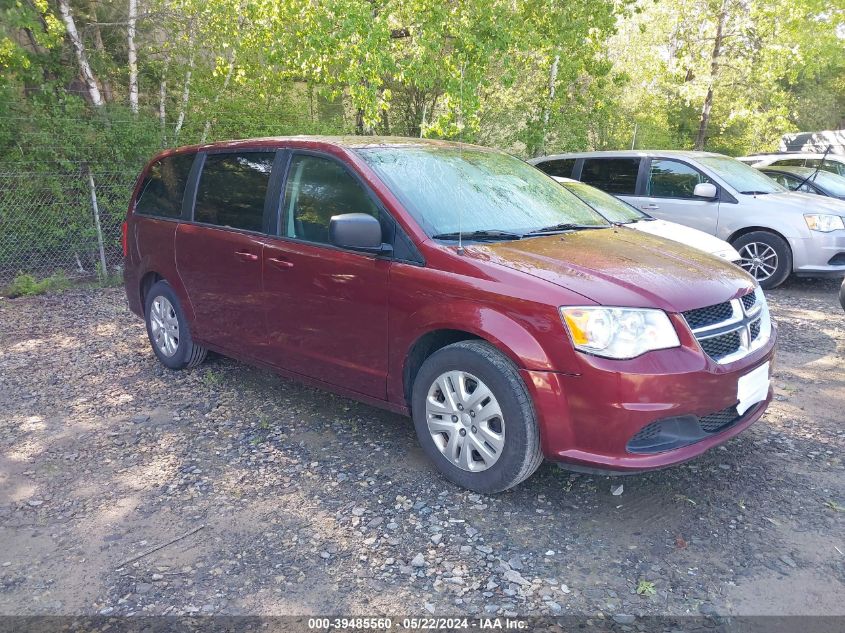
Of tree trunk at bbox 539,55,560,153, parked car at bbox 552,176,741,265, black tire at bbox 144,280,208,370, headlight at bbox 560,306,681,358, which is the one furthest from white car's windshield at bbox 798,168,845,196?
black tire at bbox 144,280,208,370

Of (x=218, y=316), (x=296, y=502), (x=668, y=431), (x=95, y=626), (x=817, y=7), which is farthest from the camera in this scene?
(x=817, y=7)

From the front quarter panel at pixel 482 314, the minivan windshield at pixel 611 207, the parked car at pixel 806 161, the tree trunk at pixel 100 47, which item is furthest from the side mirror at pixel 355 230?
the parked car at pixel 806 161

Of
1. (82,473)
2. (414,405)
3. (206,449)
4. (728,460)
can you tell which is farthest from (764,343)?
(82,473)

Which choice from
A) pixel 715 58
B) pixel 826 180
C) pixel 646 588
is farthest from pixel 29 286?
pixel 715 58

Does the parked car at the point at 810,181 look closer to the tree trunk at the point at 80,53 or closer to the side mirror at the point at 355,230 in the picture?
the side mirror at the point at 355,230

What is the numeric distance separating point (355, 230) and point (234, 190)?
5.21ft

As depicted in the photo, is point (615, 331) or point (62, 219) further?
point (62, 219)

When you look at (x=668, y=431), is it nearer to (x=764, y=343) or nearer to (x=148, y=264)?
(x=764, y=343)

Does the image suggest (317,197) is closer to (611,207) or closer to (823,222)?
(611,207)

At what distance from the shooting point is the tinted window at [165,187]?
17.4ft

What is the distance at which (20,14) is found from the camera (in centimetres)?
875

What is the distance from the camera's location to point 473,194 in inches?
163

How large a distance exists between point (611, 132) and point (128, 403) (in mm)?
15771

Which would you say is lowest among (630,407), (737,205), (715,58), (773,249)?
(773,249)
